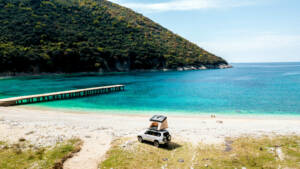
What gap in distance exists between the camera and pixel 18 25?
122 m

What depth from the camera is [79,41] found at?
134 m

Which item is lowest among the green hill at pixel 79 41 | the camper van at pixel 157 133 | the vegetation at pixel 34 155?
the vegetation at pixel 34 155

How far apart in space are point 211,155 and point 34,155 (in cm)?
1394

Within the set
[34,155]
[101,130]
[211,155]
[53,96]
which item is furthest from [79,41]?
[211,155]

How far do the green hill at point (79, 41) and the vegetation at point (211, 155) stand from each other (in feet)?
340

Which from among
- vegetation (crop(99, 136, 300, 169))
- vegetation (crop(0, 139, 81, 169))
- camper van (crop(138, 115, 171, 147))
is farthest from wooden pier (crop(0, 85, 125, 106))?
camper van (crop(138, 115, 171, 147))

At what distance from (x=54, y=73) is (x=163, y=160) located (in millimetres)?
111350

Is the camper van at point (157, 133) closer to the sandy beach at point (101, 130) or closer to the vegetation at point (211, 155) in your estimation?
the vegetation at point (211, 155)

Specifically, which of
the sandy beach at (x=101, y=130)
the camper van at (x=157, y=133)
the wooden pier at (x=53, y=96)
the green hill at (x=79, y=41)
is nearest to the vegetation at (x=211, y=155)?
the camper van at (x=157, y=133)

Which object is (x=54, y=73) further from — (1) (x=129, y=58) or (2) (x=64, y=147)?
(2) (x=64, y=147)

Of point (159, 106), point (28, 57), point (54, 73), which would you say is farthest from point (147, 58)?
point (159, 106)

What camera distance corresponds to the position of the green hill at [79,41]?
366ft

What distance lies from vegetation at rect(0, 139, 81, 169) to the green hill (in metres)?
98.1

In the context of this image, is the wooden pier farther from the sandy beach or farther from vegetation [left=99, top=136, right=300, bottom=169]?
Result: vegetation [left=99, top=136, right=300, bottom=169]
